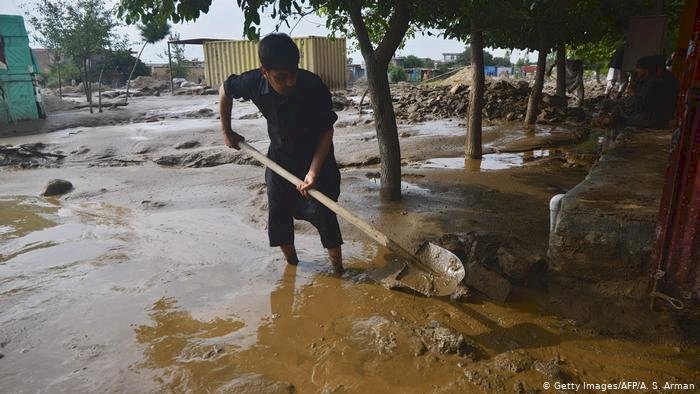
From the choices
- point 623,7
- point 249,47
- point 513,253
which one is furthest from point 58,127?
point 623,7

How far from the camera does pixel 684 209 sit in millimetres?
2211

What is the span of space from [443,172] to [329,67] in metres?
12.0

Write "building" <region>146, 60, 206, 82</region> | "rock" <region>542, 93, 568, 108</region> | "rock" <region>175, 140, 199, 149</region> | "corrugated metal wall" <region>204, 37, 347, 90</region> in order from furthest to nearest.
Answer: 1. "building" <region>146, 60, 206, 82</region>
2. "corrugated metal wall" <region>204, 37, 347, 90</region>
3. "rock" <region>542, 93, 568, 108</region>
4. "rock" <region>175, 140, 199, 149</region>

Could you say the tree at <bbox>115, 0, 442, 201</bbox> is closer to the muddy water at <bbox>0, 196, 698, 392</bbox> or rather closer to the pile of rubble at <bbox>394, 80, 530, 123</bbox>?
the muddy water at <bbox>0, 196, 698, 392</bbox>

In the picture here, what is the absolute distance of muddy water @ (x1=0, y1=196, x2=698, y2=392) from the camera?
2002 millimetres

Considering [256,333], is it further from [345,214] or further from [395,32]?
[395,32]

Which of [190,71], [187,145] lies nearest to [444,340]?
[187,145]

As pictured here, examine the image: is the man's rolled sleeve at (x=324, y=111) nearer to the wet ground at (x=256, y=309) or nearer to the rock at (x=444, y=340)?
the wet ground at (x=256, y=309)

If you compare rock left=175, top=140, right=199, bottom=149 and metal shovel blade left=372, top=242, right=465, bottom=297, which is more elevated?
Result: rock left=175, top=140, right=199, bottom=149

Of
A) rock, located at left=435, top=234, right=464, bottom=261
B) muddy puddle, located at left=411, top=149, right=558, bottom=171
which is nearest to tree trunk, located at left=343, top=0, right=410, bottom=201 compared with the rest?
rock, located at left=435, top=234, right=464, bottom=261

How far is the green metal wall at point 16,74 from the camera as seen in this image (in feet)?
38.0

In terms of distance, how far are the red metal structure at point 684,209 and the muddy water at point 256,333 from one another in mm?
358

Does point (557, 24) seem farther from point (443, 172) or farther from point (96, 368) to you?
point (96, 368)

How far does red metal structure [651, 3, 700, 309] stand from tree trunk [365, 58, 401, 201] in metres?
2.60
